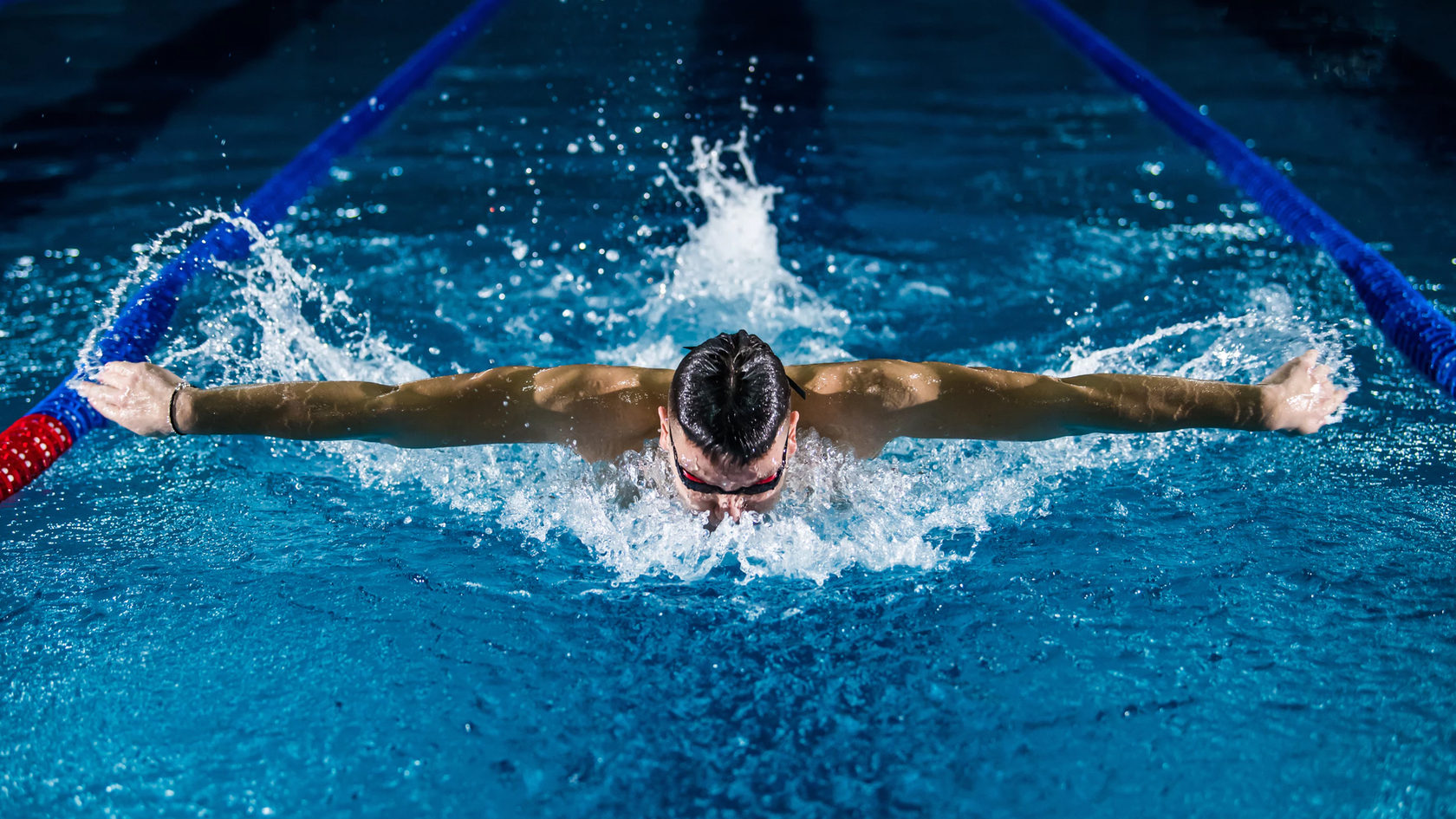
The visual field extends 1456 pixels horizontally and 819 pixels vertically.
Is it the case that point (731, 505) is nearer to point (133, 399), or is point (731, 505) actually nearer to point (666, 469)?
point (666, 469)

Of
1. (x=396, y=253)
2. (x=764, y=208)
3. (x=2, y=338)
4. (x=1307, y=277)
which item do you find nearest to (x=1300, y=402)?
(x=1307, y=277)

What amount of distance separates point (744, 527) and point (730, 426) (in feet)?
1.33

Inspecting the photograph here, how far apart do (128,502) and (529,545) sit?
40.1 inches

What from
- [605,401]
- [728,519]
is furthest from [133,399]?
[728,519]

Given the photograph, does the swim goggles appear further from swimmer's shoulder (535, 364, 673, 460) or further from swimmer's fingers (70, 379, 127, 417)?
swimmer's fingers (70, 379, 127, 417)

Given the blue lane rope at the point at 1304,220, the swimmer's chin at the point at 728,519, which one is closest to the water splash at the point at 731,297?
the swimmer's chin at the point at 728,519

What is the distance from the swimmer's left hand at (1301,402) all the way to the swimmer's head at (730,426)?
41.7 inches

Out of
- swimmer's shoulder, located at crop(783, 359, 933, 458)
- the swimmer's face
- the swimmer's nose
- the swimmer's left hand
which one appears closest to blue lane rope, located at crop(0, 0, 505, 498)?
the swimmer's face

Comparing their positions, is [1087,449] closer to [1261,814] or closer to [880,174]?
[1261,814]

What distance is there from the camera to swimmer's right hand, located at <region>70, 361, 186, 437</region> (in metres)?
2.31

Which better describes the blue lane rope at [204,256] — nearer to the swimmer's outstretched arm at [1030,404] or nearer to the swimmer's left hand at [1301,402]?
the swimmer's outstretched arm at [1030,404]

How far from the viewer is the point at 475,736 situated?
6.40 feet

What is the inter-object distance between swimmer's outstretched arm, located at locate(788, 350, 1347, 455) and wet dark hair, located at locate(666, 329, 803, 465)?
312 mm

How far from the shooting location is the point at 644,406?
92.5 inches
